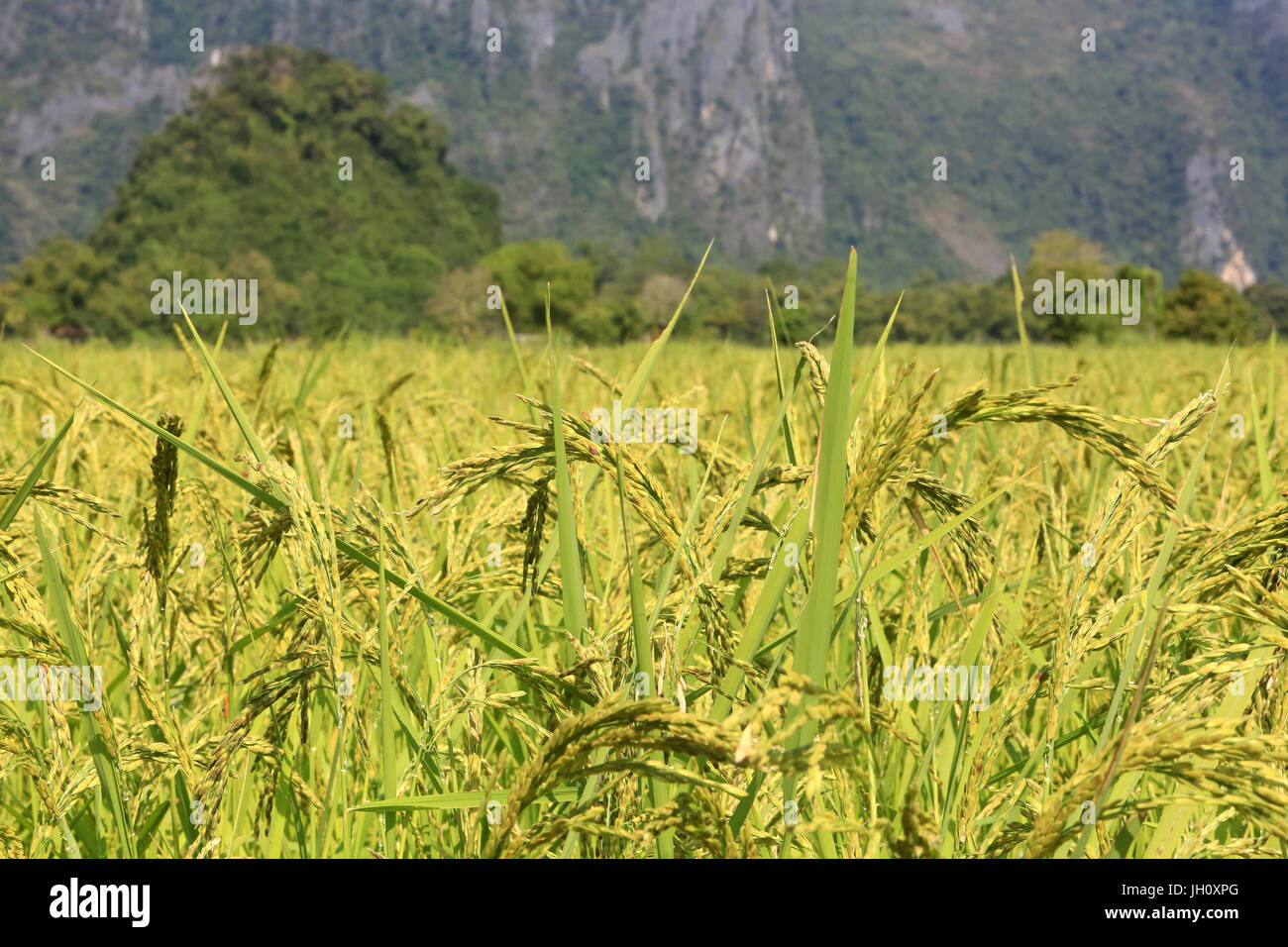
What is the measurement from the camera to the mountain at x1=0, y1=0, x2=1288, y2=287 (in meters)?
105

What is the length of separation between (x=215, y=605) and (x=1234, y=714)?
126 centimetres

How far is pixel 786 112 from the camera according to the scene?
128m

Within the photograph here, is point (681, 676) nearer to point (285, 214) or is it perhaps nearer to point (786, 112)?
point (285, 214)

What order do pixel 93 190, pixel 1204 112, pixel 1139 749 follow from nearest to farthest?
1. pixel 1139 749
2. pixel 93 190
3. pixel 1204 112

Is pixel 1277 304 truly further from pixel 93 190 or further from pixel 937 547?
pixel 93 190

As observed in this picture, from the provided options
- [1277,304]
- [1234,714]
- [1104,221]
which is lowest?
[1234,714]

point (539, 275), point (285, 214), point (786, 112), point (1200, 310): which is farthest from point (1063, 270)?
point (786, 112)

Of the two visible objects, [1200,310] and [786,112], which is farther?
[786,112]

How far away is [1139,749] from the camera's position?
21.5 inches

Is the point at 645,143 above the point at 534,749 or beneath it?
above

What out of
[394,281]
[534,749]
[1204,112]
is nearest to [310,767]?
[534,749]

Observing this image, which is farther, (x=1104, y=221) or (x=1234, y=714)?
(x=1104, y=221)

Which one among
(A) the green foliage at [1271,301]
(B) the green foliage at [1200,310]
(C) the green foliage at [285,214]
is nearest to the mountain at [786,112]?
(C) the green foliage at [285,214]

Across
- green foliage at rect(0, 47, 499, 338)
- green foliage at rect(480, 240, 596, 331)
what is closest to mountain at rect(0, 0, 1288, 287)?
green foliage at rect(0, 47, 499, 338)
